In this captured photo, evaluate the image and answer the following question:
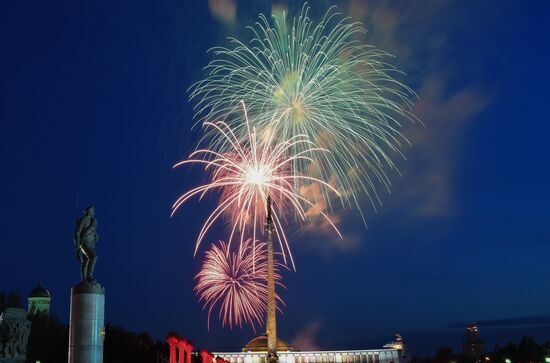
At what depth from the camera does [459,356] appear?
182 metres

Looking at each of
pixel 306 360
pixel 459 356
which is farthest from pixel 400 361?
pixel 459 356

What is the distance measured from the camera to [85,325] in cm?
2319

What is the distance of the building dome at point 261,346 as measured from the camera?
125688 mm

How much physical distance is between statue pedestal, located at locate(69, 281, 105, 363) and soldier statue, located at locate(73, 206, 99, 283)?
435 mm

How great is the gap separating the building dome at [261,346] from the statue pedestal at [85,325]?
342 ft

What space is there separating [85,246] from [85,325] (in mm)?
2876

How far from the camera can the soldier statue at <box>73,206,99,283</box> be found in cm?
2397
